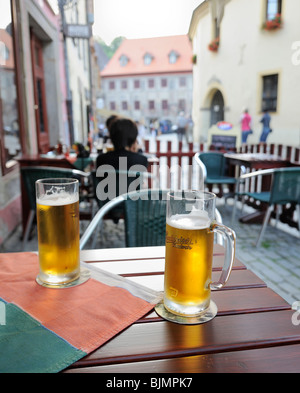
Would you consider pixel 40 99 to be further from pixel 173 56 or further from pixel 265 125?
pixel 173 56

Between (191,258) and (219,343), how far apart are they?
6.0 inches

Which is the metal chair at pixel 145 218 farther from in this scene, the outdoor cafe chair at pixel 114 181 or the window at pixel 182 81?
the window at pixel 182 81

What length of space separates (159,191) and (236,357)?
1.01 m

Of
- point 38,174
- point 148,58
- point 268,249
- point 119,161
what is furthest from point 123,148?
point 148,58

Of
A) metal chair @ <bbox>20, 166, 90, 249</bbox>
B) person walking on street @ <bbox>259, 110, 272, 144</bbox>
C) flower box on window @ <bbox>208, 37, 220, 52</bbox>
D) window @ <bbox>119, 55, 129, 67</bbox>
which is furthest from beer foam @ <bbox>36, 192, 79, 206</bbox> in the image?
window @ <bbox>119, 55, 129, 67</bbox>

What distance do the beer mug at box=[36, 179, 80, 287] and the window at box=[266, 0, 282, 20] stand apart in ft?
33.5

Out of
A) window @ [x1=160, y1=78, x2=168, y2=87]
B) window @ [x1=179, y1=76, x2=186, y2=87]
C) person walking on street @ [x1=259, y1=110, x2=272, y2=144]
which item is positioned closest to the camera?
person walking on street @ [x1=259, y1=110, x2=272, y2=144]

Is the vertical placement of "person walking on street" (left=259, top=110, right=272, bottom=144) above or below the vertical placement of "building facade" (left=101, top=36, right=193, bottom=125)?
below

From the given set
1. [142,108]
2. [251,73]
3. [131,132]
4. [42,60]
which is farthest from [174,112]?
[131,132]

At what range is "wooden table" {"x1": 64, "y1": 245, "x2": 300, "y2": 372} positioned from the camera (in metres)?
0.48

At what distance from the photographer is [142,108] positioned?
112ft

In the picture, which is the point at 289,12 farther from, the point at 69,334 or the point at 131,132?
the point at 69,334

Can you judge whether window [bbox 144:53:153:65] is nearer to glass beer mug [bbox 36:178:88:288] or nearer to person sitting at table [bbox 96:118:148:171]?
person sitting at table [bbox 96:118:148:171]

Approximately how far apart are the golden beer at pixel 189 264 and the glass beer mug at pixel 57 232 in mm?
236
